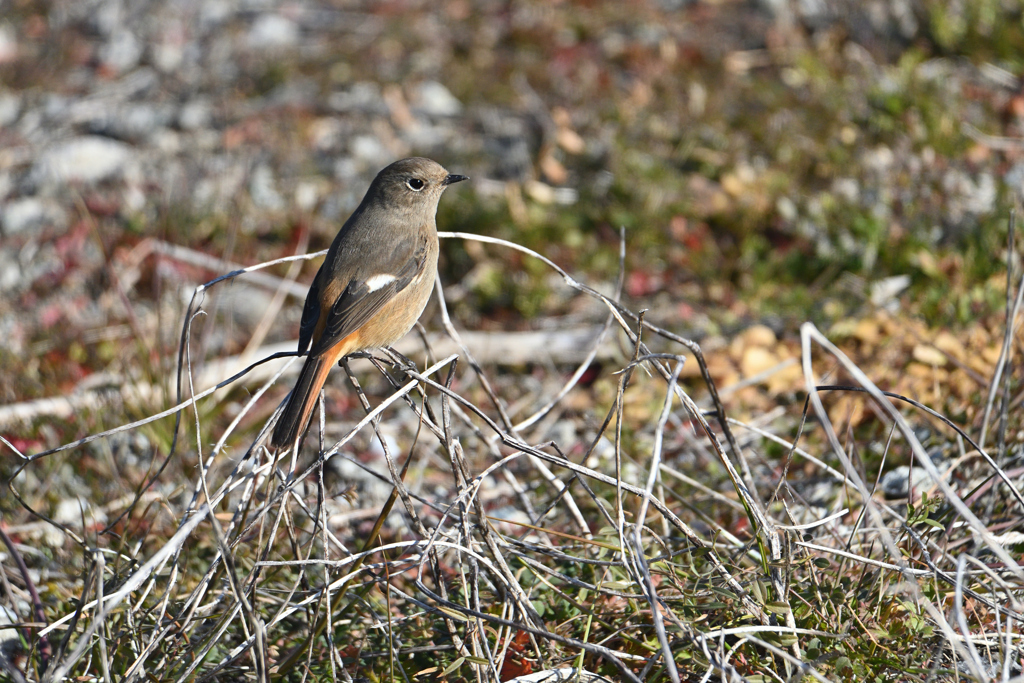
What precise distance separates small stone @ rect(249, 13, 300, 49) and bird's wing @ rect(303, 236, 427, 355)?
5.67 m

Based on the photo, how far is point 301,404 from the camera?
308cm

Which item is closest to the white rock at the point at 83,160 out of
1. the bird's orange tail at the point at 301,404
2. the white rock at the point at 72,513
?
the white rock at the point at 72,513

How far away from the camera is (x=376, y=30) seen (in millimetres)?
8742

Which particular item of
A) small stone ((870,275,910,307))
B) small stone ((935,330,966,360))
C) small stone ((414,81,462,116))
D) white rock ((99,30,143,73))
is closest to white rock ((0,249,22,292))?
white rock ((99,30,143,73))

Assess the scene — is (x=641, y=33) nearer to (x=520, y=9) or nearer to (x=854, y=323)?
(x=520, y=9)

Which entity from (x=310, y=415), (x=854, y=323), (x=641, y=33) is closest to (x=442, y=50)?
(x=641, y=33)

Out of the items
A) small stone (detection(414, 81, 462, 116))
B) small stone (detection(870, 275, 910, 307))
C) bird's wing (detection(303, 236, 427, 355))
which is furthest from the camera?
small stone (detection(414, 81, 462, 116))

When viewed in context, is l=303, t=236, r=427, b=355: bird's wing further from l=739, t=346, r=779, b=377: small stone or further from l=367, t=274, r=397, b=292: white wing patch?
l=739, t=346, r=779, b=377: small stone

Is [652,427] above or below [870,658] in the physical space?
below

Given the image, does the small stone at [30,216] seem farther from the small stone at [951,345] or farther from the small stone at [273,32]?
the small stone at [951,345]

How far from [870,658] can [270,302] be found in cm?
432

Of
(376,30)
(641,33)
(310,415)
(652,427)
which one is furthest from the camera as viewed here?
(376,30)

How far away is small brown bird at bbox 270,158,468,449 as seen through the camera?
3.52 metres

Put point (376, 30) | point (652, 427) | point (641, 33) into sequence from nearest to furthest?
1. point (652, 427)
2. point (641, 33)
3. point (376, 30)
